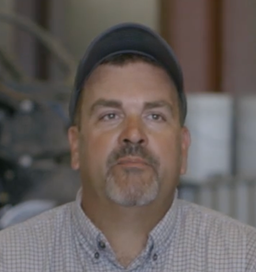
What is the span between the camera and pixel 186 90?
4.42 m

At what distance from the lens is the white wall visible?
6.02 metres

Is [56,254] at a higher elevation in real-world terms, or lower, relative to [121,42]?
lower

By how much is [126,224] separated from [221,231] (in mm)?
168

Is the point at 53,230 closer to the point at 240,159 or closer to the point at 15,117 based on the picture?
the point at 15,117

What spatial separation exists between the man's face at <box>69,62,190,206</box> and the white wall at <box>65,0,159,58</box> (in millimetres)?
4344

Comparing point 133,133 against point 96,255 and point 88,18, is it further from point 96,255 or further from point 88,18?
point 88,18

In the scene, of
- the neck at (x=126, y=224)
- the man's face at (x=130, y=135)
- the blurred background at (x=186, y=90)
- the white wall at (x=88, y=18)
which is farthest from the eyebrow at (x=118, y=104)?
the white wall at (x=88, y=18)

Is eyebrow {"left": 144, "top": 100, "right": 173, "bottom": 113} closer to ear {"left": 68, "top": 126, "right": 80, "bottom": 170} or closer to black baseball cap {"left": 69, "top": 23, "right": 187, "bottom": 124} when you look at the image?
black baseball cap {"left": 69, "top": 23, "right": 187, "bottom": 124}

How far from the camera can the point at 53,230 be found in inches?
65.2

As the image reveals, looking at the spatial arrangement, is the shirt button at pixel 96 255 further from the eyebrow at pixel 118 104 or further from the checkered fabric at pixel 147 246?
the eyebrow at pixel 118 104

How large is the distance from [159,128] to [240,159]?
2.83 meters

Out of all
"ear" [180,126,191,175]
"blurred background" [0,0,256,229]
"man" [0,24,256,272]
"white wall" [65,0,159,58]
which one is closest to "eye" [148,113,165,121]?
"man" [0,24,256,272]

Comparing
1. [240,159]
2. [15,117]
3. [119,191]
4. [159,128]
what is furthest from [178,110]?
[240,159]

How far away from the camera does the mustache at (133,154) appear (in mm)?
1556
